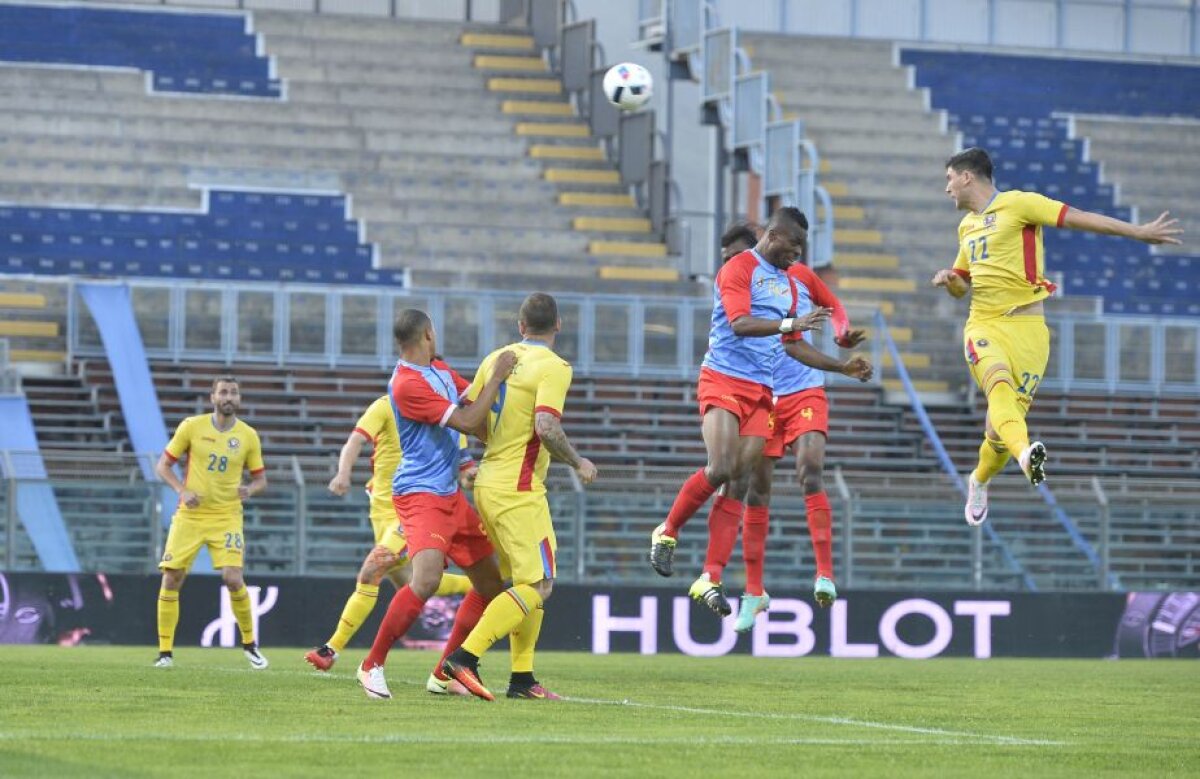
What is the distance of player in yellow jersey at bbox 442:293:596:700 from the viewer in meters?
11.4

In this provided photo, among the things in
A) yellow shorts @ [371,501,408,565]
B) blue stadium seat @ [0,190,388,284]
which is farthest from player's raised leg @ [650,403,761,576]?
blue stadium seat @ [0,190,388,284]

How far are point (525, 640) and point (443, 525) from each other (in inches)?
30.3

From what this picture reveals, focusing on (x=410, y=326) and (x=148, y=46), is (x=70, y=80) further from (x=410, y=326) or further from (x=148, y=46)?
(x=410, y=326)

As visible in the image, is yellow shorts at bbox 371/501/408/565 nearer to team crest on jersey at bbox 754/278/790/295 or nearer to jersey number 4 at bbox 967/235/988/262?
team crest on jersey at bbox 754/278/790/295

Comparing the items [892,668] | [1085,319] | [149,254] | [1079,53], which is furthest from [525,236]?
[892,668]

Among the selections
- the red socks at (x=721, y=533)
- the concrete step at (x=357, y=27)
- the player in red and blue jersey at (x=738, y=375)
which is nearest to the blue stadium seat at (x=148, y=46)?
the concrete step at (x=357, y=27)

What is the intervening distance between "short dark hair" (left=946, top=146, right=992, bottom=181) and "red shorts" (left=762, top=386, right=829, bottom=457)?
6.64ft

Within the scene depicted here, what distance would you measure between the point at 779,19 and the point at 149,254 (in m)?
10.7

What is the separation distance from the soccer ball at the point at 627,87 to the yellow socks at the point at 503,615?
54.1ft

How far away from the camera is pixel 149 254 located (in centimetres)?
2939

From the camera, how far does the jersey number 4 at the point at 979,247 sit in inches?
492

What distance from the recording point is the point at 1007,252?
12.5 meters

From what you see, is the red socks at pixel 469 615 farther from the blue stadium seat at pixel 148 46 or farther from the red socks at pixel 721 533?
the blue stadium seat at pixel 148 46

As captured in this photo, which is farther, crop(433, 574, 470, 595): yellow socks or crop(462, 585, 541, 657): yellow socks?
crop(433, 574, 470, 595): yellow socks
